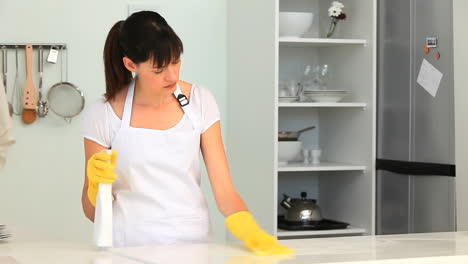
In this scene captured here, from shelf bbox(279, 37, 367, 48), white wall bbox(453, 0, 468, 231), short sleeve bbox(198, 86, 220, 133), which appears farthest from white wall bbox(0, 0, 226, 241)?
white wall bbox(453, 0, 468, 231)

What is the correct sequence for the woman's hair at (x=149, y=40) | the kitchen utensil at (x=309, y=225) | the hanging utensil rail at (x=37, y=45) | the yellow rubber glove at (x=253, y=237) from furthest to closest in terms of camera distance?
the kitchen utensil at (x=309, y=225) → the hanging utensil rail at (x=37, y=45) → the woman's hair at (x=149, y=40) → the yellow rubber glove at (x=253, y=237)

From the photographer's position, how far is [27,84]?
12.0ft

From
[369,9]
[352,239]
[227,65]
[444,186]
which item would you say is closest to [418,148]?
[444,186]

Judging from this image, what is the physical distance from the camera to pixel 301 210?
3.82 metres

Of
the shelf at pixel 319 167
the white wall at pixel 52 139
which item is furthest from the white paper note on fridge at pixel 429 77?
the white wall at pixel 52 139

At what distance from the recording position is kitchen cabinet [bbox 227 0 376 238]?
3.66 meters

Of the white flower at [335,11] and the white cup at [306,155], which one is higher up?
the white flower at [335,11]

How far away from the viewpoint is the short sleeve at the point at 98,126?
2.44 meters

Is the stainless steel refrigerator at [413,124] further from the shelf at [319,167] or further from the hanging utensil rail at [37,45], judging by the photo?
the hanging utensil rail at [37,45]

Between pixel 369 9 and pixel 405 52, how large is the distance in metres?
0.31

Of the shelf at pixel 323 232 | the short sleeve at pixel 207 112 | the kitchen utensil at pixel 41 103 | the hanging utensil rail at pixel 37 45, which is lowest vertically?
the shelf at pixel 323 232

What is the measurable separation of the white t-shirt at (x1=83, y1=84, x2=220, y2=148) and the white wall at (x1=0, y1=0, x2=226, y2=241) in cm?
132

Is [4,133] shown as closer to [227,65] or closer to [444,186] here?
[227,65]

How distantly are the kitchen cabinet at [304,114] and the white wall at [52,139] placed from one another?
0.66m
